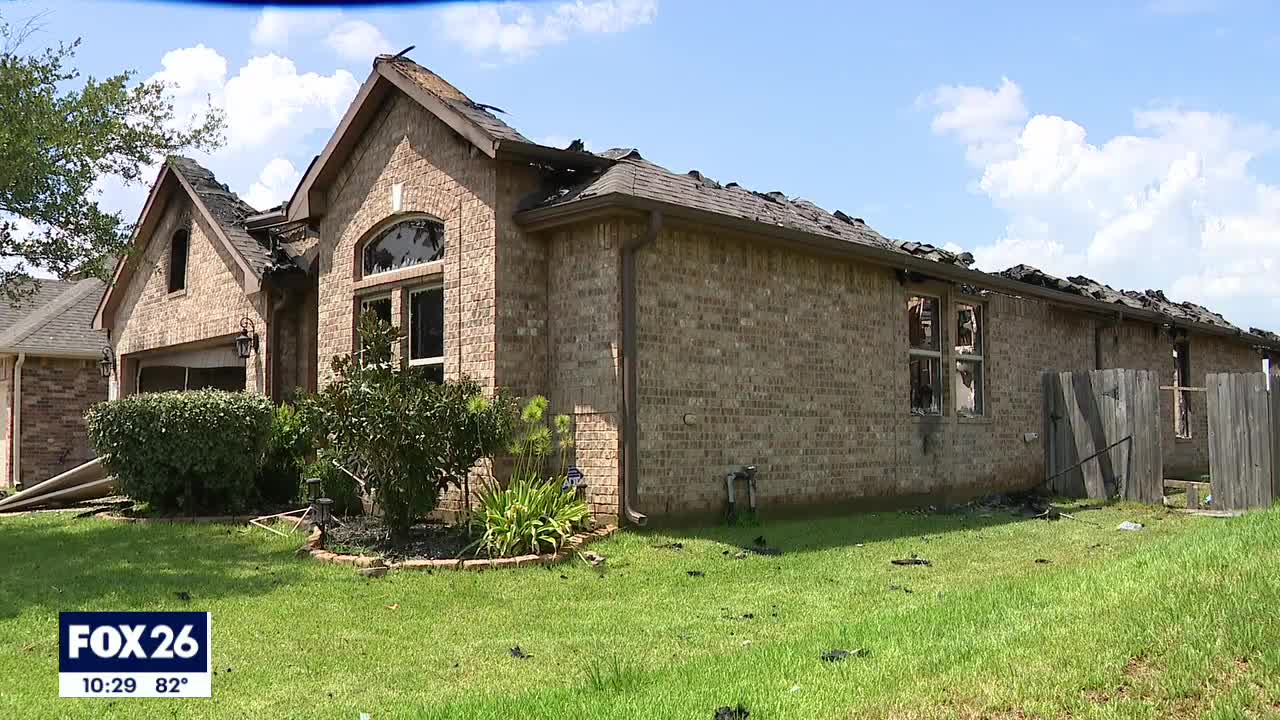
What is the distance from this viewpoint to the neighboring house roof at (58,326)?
21.0m

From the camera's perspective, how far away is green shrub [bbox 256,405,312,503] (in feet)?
46.0

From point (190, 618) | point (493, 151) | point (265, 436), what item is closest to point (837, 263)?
point (493, 151)

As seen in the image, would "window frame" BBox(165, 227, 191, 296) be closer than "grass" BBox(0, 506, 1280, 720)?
No

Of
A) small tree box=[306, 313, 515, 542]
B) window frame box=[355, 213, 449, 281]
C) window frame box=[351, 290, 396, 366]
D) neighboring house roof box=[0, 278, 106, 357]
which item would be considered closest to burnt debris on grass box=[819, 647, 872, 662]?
small tree box=[306, 313, 515, 542]

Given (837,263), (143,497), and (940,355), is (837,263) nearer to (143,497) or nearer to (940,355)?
(940,355)

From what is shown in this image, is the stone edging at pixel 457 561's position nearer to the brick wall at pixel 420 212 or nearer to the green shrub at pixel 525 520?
the green shrub at pixel 525 520

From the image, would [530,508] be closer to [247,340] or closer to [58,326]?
[247,340]

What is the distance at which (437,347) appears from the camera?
12844 mm

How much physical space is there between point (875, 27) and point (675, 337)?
662 cm

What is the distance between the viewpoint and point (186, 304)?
704 inches

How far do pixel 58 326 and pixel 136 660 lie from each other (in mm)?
19449

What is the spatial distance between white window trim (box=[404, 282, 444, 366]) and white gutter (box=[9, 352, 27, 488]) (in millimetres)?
11948

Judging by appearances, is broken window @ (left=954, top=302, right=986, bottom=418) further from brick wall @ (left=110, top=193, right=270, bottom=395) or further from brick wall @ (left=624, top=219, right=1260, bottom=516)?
brick wall @ (left=110, top=193, right=270, bottom=395)

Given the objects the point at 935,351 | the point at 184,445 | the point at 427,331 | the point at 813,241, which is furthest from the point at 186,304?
the point at 935,351
